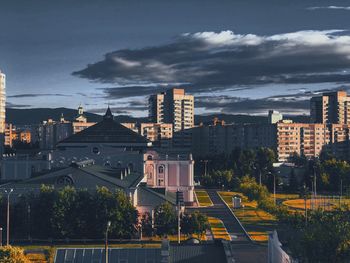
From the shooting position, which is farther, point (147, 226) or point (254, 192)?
point (254, 192)

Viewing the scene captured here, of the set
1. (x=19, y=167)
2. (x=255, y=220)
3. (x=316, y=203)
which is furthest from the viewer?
A: (x=19, y=167)

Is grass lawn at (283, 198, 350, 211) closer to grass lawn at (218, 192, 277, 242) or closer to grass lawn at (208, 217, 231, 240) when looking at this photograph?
grass lawn at (218, 192, 277, 242)

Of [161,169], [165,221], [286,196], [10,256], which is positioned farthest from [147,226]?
[286,196]

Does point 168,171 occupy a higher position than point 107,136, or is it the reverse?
point 107,136

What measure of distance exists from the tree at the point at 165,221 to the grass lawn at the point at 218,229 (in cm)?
529

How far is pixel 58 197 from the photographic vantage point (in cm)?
7125

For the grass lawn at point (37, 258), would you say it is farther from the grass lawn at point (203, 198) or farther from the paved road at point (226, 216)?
the grass lawn at point (203, 198)

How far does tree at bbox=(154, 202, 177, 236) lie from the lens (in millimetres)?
74250

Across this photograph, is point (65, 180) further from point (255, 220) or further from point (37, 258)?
point (255, 220)

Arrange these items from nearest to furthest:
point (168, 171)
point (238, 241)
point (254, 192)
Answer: point (238, 241)
point (254, 192)
point (168, 171)

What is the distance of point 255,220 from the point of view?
3465 inches

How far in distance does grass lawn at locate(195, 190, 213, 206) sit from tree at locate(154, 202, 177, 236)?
3300 cm

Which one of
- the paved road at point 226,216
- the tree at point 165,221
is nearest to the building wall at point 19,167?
the paved road at point 226,216

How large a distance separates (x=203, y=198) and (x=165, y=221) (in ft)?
143
